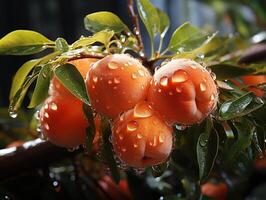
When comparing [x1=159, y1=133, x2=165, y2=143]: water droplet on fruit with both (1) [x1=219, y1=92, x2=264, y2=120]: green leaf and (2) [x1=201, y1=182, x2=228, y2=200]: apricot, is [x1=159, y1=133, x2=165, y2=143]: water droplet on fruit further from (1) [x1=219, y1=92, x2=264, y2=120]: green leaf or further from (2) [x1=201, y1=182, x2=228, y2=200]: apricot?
(2) [x1=201, y1=182, x2=228, y2=200]: apricot

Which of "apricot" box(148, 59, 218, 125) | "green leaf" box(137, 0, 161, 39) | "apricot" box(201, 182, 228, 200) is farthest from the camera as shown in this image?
"apricot" box(201, 182, 228, 200)

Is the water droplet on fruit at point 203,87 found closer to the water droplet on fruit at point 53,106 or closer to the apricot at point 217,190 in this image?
the water droplet on fruit at point 53,106

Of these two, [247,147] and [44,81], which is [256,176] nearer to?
[247,147]

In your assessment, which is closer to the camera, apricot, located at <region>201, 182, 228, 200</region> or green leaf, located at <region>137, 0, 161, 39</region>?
green leaf, located at <region>137, 0, 161, 39</region>

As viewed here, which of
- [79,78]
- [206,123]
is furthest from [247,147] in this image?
[79,78]

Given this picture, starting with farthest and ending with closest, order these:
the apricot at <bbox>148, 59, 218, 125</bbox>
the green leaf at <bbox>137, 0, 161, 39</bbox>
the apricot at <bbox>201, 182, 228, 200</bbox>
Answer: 1. the apricot at <bbox>201, 182, 228, 200</bbox>
2. the green leaf at <bbox>137, 0, 161, 39</bbox>
3. the apricot at <bbox>148, 59, 218, 125</bbox>

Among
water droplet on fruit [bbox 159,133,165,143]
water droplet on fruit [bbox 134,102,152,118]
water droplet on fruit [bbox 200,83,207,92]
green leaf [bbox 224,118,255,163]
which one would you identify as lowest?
green leaf [bbox 224,118,255,163]

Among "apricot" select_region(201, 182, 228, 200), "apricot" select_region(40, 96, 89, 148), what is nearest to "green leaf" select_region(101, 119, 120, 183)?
"apricot" select_region(40, 96, 89, 148)
